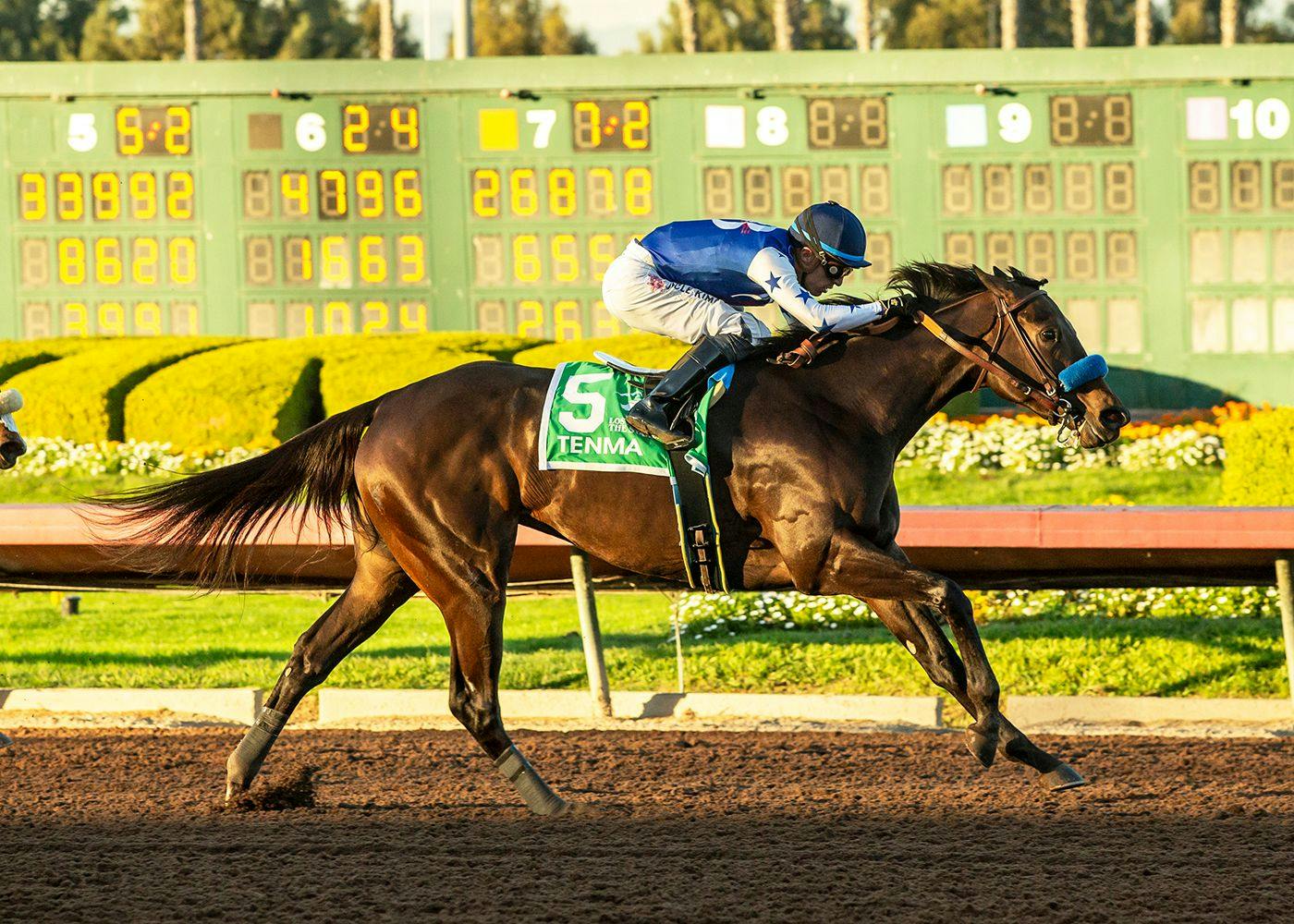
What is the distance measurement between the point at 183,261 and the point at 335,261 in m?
1.18

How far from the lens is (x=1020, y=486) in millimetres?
12000

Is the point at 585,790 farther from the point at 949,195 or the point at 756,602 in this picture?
the point at 949,195

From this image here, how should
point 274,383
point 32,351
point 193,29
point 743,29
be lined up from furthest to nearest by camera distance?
point 743,29 < point 193,29 < point 32,351 < point 274,383

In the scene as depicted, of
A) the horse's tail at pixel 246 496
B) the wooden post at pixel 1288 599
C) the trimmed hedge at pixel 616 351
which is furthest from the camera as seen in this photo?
the trimmed hedge at pixel 616 351

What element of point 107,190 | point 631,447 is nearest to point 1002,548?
point 631,447

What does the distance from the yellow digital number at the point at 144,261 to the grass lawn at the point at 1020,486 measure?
1550 millimetres

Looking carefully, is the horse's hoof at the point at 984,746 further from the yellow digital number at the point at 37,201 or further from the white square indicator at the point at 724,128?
the yellow digital number at the point at 37,201

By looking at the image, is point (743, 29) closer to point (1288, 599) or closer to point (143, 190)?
point (143, 190)

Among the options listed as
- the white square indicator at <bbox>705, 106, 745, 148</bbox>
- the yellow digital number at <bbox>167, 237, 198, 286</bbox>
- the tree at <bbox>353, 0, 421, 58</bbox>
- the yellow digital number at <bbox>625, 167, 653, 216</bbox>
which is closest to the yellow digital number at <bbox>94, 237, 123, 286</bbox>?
the yellow digital number at <bbox>167, 237, 198, 286</bbox>

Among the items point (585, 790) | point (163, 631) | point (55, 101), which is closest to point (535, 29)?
point (55, 101)

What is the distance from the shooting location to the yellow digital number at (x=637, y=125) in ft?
42.5

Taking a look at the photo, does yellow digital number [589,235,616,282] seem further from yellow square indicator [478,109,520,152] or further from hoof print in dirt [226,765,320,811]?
hoof print in dirt [226,765,320,811]

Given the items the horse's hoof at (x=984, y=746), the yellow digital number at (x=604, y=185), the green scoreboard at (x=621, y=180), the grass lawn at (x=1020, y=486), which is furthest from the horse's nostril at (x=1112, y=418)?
the yellow digital number at (x=604, y=185)

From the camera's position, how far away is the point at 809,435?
16.3ft
